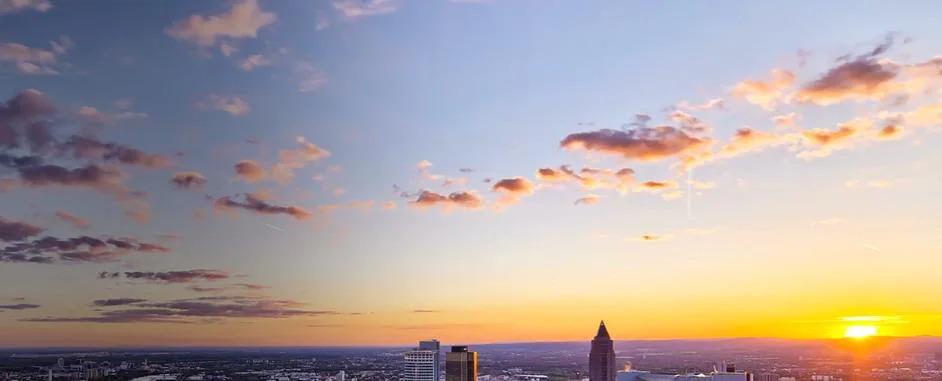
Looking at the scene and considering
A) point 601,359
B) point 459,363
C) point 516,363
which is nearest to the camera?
point 459,363

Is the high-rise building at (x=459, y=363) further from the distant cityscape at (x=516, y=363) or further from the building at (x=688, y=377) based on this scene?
the building at (x=688, y=377)

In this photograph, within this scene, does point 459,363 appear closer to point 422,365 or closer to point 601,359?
point 422,365

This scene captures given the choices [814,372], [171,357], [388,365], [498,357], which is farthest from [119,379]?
[814,372]

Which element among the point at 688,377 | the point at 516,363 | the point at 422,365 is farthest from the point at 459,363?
the point at 516,363

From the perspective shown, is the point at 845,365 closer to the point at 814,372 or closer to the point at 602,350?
the point at 814,372

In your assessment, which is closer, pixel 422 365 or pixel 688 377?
pixel 688 377

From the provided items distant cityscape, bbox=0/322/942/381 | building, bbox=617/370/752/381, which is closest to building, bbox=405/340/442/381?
distant cityscape, bbox=0/322/942/381

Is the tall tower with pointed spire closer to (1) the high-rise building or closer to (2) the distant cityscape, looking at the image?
(2) the distant cityscape
